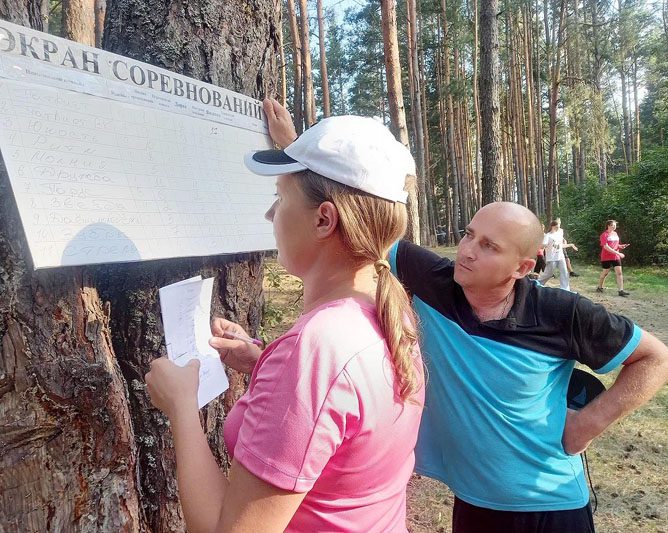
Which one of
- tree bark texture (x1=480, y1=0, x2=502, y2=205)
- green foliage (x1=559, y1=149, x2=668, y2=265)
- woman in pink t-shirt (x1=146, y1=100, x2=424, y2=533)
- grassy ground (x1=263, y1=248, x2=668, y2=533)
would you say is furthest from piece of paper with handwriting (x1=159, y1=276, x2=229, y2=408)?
green foliage (x1=559, y1=149, x2=668, y2=265)

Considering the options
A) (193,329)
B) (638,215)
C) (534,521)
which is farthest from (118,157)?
(638,215)

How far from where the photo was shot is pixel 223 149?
1482mm

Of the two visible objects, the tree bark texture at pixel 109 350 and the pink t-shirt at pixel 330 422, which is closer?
Result: the pink t-shirt at pixel 330 422

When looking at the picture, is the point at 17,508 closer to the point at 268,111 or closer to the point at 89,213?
the point at 89,213

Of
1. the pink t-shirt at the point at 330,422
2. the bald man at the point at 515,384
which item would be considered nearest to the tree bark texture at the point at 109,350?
the bald man at the point at 515,384

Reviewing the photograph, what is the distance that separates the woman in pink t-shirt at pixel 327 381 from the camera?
85 centimetres

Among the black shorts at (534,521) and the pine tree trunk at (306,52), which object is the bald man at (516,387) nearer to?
the black shorts at (534,521)

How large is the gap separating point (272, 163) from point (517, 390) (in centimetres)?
121

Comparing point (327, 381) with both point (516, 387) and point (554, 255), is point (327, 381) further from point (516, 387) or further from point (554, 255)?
point (554, 255)

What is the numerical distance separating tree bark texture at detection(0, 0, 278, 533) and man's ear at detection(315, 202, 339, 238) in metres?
0.57

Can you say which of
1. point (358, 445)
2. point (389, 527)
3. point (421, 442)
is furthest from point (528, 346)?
point (358, 445)

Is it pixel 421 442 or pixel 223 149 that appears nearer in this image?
pixel 223 149

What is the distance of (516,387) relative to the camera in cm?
173

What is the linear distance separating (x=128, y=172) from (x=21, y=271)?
1.09ft
